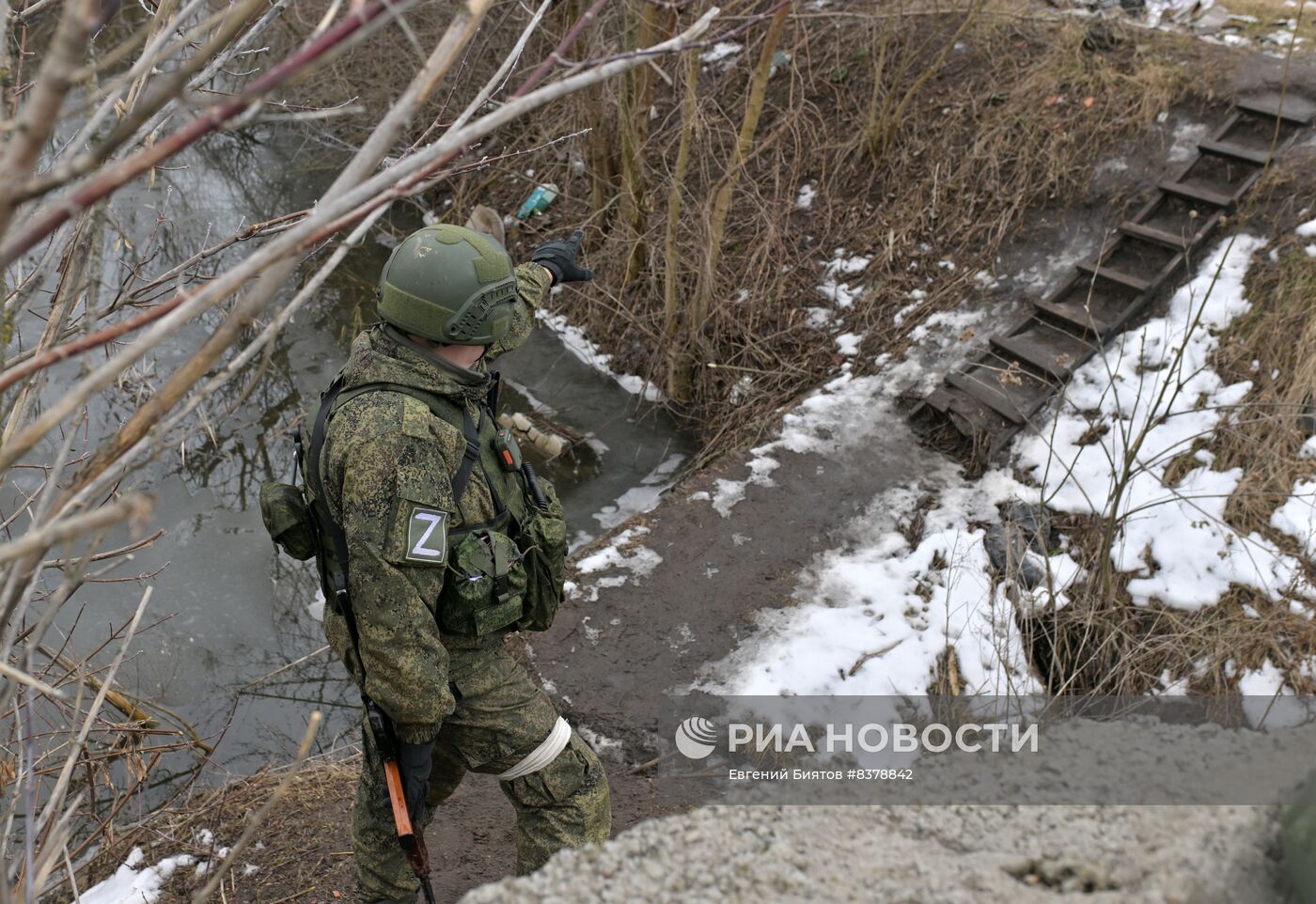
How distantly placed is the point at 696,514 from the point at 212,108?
423 cm

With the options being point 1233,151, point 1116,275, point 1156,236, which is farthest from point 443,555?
point 1233,151

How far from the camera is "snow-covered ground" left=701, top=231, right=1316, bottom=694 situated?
13.2ft

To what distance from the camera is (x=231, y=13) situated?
2.78 ft

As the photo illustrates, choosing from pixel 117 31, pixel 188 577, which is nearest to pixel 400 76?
pixel 117 31

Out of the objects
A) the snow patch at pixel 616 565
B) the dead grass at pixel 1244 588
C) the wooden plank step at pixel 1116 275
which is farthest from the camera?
the wooden plank step at pixel 1116 275

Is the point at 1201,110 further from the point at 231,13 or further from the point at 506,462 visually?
the point at 231,13

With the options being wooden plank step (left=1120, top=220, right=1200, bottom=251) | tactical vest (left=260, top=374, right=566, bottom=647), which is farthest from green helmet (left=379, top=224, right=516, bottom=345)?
wooden plank step (left=1120, top=220, right=1200, bottom=251)

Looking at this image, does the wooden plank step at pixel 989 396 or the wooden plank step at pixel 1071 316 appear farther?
the wooden plank step at pixel 1071 316

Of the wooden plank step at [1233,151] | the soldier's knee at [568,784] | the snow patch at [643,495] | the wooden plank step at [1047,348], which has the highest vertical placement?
the wooden plank step at [1233,151]

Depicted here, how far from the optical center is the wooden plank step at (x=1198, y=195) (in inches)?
221

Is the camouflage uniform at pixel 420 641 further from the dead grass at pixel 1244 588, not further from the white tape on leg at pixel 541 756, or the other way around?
the dead grass at pixel 1244 588

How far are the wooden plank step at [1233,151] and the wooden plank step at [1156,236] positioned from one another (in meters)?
0.63

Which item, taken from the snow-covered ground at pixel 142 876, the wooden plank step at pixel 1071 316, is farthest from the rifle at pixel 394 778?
the wooden plank step at pixel 1071 316

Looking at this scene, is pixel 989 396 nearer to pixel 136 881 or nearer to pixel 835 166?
pixel 835 166
